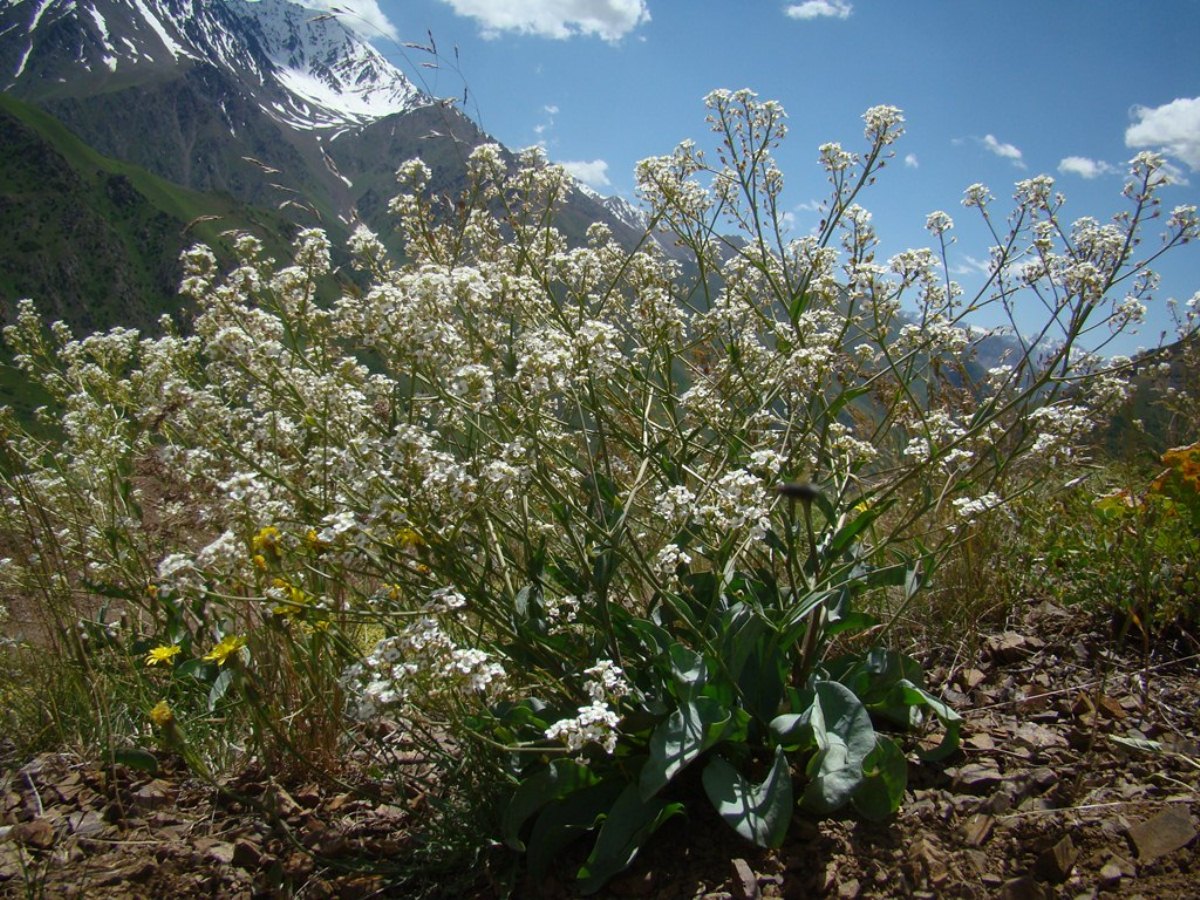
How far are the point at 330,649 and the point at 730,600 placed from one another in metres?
1.70

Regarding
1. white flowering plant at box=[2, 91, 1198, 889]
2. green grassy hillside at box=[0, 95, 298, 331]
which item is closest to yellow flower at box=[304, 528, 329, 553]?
white flowering plant at box=[2, 91, 1198, 889]

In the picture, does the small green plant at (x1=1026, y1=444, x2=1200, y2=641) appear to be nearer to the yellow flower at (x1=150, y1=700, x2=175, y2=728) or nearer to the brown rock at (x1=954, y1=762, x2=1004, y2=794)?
the brown rock at (x1=954, y1=762, x2=1004, y2=794)

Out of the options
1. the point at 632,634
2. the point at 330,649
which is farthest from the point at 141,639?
the point at 632,634

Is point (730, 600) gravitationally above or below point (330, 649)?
below

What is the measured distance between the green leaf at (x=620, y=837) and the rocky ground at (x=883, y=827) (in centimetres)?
14

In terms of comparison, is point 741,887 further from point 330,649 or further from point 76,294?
point 76,294

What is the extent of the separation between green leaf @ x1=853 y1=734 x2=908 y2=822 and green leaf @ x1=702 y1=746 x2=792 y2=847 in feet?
0.77

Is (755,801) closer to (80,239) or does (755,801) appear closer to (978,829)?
(978,829)

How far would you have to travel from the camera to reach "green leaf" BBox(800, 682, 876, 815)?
2.28 meters

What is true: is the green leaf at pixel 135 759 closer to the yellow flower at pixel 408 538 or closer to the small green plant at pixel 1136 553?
the yellow flower at pixel 408 538

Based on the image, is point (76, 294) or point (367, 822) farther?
point (76, 294)

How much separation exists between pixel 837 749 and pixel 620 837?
0.72 m

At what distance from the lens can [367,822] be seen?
2.92 meters

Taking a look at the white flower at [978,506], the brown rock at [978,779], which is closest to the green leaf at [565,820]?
the brown rock at [978,779]
